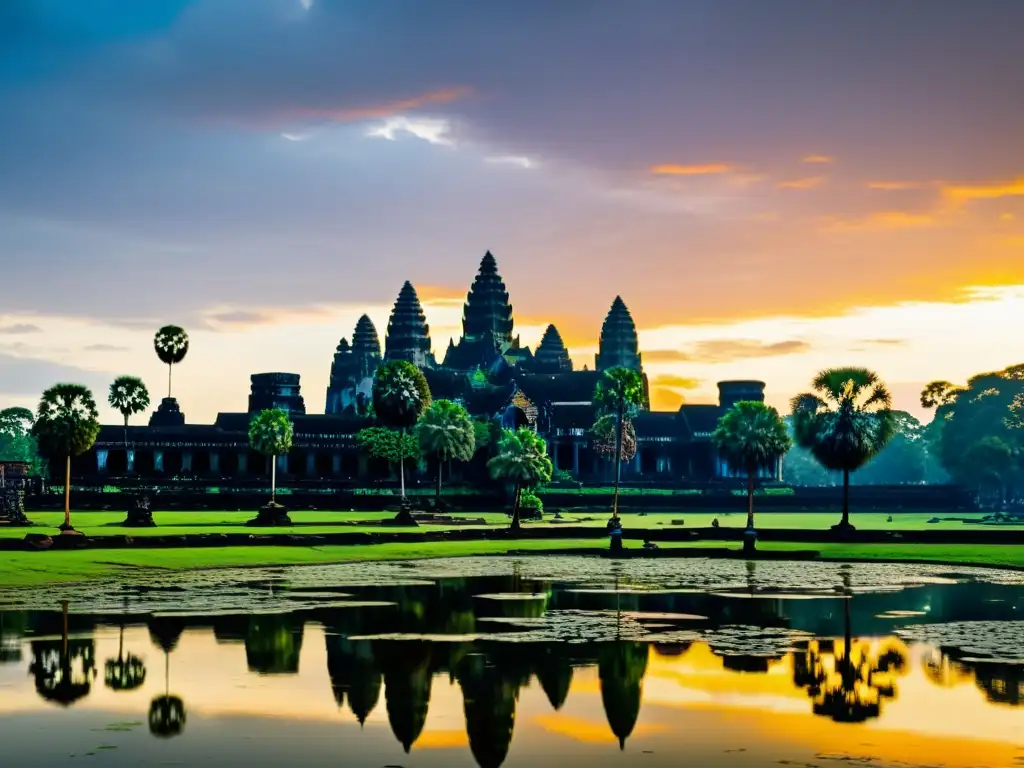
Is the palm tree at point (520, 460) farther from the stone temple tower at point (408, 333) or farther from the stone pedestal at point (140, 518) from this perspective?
the stone temple tower at point (408, 333)

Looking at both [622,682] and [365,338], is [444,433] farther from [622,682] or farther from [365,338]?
[365,338]

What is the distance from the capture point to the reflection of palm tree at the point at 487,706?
19.4 metres

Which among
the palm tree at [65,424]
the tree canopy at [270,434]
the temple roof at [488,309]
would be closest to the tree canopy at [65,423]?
the palm tree at [65,424]

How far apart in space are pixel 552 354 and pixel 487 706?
166m

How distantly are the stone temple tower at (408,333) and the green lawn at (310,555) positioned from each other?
372 ft

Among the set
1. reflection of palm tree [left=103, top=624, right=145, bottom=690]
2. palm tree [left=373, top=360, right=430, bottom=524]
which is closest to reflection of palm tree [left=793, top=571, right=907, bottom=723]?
reflection of palm tree [left=103, top=624, right=145, bottom=690]

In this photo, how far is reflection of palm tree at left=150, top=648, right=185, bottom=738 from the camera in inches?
797

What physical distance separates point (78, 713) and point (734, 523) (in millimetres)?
72386

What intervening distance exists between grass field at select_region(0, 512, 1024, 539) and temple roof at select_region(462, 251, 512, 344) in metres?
75.7

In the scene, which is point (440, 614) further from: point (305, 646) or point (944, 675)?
point (944, 675)

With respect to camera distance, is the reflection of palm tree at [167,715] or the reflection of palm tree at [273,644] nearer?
the reflection of palm tree at [167,715]

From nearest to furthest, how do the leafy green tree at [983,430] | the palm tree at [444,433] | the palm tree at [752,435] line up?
the palm tree at [752,435] < the palm tree at [444,433] < the leafy green tree at [983,430]

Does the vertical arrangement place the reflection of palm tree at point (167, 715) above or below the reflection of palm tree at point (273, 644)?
below

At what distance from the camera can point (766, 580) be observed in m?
43.3
